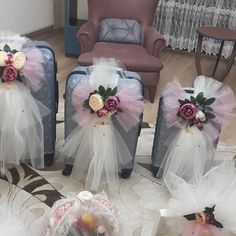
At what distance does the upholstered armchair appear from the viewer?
2.76m

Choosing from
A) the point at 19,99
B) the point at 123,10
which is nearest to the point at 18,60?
the point at 19,99

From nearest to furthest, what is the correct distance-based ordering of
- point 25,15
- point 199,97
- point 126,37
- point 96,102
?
point 96,102
point 199,97
point 126,37
point 25,15

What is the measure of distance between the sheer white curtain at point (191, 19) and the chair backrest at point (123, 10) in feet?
2.54

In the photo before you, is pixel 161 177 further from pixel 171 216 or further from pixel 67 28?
pixel 67 28

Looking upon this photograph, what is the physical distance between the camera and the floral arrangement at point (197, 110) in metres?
1.73

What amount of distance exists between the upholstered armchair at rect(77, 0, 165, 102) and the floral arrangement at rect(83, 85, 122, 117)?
41.4 inches

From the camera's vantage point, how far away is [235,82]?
11.4 ft

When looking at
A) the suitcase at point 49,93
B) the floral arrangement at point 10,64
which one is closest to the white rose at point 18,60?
the floral arrangement at point 10,64

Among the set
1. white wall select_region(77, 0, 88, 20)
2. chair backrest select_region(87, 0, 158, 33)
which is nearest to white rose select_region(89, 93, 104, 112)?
chair backrest select_region(87, 0, 158, 33)

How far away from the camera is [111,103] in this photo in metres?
1.66

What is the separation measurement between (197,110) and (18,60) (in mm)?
911

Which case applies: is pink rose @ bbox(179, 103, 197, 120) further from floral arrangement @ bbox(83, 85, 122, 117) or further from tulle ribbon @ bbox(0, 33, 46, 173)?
tulle ribbon @ bbox(0, 33, 46, 173)

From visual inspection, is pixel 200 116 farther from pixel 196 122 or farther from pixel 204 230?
pixel 204 230

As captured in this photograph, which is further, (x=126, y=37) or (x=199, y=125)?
(x=126, y=37)
